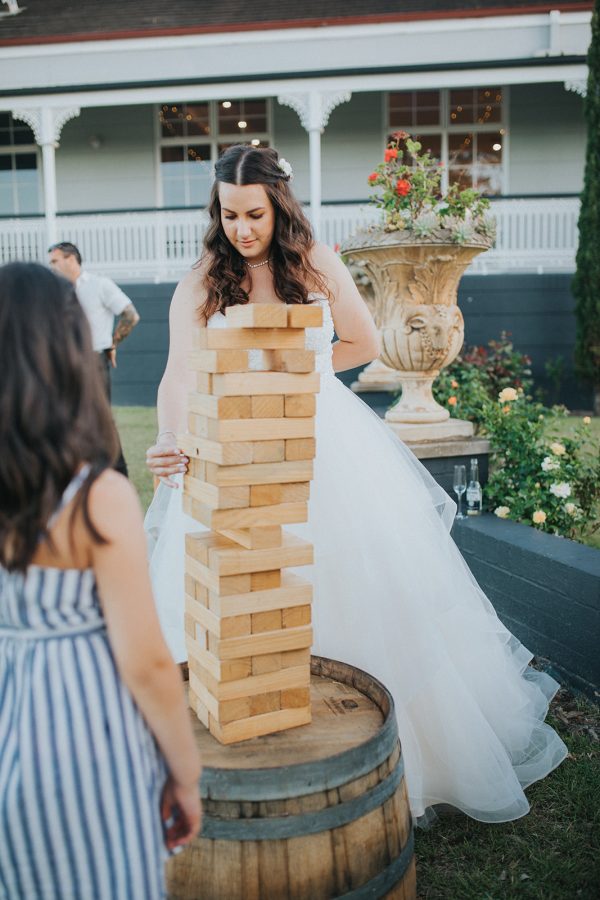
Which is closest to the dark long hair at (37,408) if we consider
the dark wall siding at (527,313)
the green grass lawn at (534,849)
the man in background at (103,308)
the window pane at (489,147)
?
the green grass lawn at (534,849)

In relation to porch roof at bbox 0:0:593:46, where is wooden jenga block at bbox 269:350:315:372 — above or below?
below

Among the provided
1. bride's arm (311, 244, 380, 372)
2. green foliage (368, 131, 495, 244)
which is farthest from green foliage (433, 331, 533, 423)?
bride's arm (311, 244, 380, 372)

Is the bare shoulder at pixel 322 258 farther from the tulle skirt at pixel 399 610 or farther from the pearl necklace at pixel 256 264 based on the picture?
the tulle skirt at pixel 399 610

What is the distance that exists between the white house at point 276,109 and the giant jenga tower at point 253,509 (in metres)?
11.1

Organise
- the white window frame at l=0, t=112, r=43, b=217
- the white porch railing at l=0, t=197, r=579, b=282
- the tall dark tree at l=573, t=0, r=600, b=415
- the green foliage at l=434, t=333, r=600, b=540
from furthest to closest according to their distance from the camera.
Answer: the white window frame at l=0, t=112, r=43, b=217 < the white porch railing at l=0, t=197, r=579, b=282 < the tall dark tree at l=573, t=0, r=600, b=415 < the green foliage at l=434, t=333, r=600, b=540

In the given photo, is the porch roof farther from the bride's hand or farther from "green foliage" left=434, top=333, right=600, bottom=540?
the bride's hand

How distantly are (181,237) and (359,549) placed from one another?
472 inches

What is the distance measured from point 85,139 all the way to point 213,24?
125 inches

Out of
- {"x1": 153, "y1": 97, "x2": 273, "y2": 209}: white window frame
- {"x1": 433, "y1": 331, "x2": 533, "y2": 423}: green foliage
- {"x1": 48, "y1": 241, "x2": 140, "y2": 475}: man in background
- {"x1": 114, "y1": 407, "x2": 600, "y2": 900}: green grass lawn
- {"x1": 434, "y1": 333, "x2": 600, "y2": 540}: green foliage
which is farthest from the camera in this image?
{"x1": 153, "y1": 97, "x2": 273, "y2": 209}: white window frame

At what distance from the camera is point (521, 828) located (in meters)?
2.70

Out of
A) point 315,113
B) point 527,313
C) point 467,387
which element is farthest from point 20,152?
point 467,387

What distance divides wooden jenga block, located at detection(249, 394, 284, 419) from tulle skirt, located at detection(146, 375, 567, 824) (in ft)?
2.39

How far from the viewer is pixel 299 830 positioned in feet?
5.52

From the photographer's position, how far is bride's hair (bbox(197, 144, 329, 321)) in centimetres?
261
